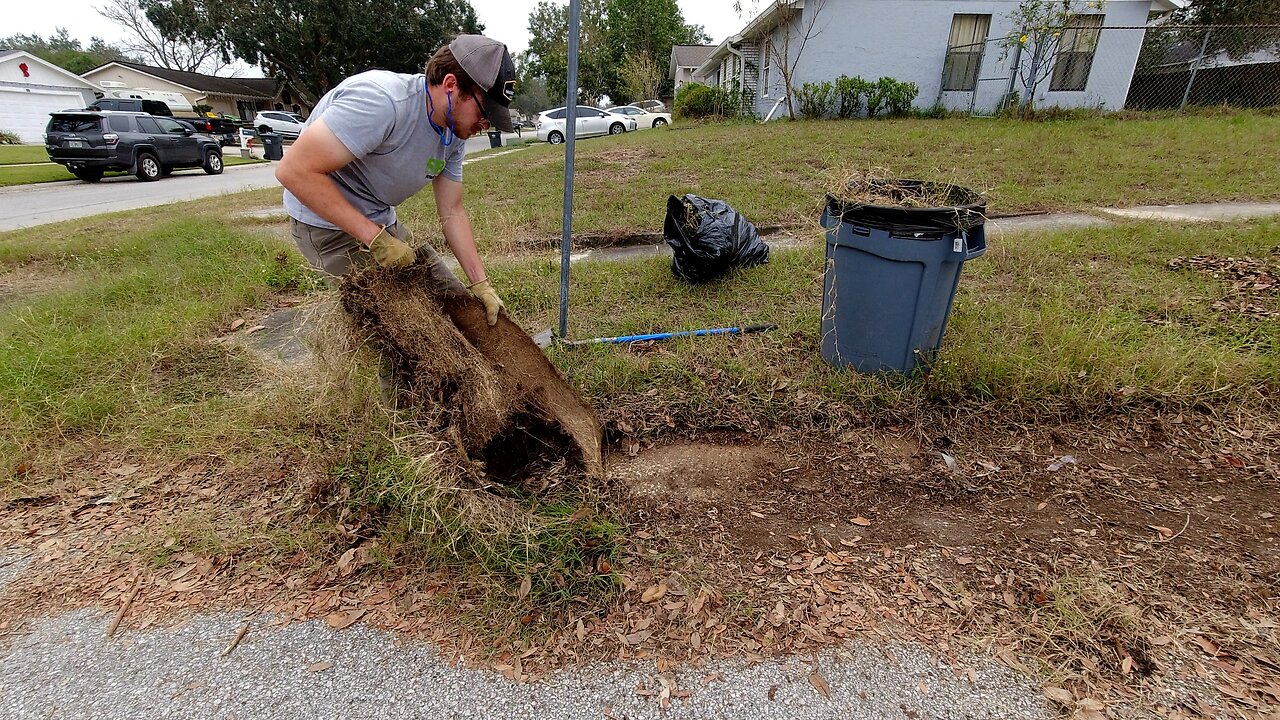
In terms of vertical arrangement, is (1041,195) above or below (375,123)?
below

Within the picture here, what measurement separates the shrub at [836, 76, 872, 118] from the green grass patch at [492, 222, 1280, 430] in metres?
11.1

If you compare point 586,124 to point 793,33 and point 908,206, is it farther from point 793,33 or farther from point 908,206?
point 908,206

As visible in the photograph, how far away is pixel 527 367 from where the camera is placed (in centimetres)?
246

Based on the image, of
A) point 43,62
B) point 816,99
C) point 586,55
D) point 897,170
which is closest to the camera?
point 897,170

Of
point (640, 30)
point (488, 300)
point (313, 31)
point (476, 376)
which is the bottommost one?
point (476, 376)

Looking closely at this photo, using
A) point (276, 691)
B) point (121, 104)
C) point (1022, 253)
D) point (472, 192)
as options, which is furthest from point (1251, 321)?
point (121, 104)

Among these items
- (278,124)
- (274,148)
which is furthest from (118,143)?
(278,124)

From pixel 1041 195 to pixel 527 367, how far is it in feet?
22.4

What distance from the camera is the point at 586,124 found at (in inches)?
871

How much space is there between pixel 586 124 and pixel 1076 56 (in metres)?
14.9

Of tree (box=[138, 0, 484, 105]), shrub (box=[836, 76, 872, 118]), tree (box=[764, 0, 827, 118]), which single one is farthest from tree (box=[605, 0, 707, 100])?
shrub (box=[836, 76, 872, 118])

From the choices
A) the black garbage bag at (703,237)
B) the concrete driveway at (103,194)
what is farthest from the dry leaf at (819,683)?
the concrete driveway at (103,194)

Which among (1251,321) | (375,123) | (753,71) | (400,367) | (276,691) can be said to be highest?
(753,71)

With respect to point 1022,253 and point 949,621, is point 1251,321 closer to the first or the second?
point 1022,253
